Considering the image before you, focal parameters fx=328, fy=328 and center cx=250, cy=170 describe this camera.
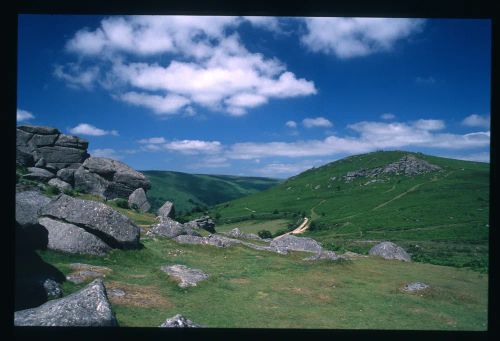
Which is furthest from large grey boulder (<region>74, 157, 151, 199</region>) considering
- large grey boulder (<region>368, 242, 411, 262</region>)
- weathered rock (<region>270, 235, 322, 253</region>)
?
large grey boulder (<region>368, 242, 411, 262</region>)

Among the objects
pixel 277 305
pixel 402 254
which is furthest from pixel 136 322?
pixel 402 254

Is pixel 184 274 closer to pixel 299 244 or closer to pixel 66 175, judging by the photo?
pixel 299 244

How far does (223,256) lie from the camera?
105 ft

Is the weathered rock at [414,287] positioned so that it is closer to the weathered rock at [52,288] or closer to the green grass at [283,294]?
the green grass at [283,294]

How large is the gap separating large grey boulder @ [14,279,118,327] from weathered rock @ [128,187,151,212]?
57.0 m

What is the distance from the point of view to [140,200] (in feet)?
231

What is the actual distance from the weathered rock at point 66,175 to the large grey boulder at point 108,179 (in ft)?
3.34

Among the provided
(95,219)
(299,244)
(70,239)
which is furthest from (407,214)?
(70,239)

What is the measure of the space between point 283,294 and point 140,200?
55.7m

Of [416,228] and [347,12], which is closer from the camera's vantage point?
[347,12]

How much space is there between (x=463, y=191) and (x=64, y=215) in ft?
558

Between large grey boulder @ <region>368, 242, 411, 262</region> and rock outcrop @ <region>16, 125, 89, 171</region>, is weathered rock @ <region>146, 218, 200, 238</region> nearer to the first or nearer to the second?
large grey boulder @ <region>368, 242, 411, 262</region>

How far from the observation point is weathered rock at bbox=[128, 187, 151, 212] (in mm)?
69225

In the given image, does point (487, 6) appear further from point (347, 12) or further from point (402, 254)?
point (402, 254)
